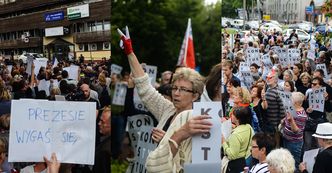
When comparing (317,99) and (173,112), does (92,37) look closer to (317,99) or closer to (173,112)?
(173,112)

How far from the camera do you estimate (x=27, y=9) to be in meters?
3.63

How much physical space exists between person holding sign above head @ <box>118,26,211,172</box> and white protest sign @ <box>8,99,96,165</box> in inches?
27.6

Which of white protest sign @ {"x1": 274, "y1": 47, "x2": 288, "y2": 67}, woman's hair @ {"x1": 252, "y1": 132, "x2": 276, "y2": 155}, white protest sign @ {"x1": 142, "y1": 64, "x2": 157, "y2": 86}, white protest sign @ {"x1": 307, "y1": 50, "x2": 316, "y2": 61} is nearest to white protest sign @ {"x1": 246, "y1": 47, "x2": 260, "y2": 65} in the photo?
white protest sign @ {"x1": 274, "y1": 47, "x2": 288, "y2": 67}

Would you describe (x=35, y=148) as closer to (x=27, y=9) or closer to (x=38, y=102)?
(x=38, y=102)

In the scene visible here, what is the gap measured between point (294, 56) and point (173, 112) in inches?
242

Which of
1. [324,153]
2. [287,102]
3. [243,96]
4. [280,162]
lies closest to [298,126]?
[287,102]

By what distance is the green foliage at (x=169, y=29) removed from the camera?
2.47 metres

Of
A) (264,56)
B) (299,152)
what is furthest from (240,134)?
(264,56)

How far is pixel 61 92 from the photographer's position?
11.7 feet

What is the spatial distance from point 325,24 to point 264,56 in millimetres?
1374

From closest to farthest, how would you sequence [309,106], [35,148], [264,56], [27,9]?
[35,148] → [27,9] → [309,106] → [264,56]

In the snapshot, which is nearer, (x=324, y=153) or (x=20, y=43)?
(x=20, y=43)

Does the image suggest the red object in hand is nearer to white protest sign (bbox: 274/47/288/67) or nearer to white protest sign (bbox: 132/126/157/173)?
white protest sign (bbox: 132/126/157/173)

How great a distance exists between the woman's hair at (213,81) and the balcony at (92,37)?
2.55 feet
